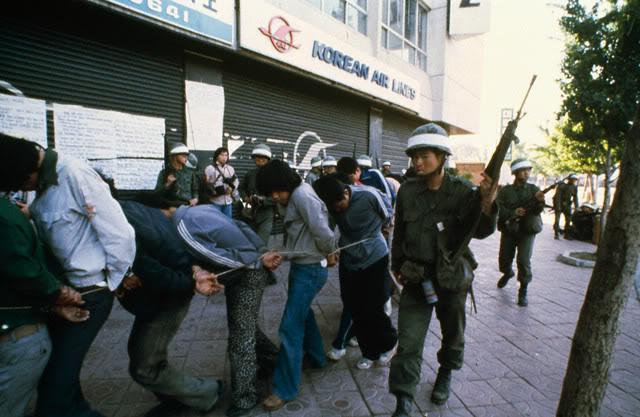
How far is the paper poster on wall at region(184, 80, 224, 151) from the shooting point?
7430mm

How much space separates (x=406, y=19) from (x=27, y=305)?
1525 cm

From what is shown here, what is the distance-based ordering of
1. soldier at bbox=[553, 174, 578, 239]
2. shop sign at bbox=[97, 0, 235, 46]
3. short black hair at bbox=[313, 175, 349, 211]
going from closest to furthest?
short black hair at bbox=[313, 175, 349, 211], shop sign at bbox=[97, 0, 235, 46], soldier at bbox=[553, 174, 578, 239]

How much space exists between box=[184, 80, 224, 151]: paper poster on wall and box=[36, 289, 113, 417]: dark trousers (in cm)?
590

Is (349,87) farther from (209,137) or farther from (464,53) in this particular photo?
(464,53)

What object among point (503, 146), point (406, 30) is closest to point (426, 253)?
point (503, 146)

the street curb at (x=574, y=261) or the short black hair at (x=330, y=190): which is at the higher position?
the short black hair at (x=330, y=190)

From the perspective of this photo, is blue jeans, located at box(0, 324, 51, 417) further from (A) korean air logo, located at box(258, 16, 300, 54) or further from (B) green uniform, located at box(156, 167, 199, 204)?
(A) korean air logo, located at box(258, 16, 300, 54)

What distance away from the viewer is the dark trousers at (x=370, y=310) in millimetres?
3242

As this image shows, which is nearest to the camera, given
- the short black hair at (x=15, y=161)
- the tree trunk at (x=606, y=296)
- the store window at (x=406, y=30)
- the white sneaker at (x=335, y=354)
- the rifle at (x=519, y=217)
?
the tree trunk at (x=606, y=296)

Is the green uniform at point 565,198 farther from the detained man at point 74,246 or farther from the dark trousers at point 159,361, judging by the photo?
the detained man at point 74,246

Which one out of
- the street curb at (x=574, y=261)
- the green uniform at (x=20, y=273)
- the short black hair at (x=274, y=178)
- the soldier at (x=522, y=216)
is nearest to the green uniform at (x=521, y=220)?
the soldier at (x=522, y=216)

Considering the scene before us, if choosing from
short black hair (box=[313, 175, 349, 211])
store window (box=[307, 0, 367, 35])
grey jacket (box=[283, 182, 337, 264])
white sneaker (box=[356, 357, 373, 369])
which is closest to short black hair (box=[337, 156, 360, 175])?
short black hair (box=[313, 175, 349, 211])

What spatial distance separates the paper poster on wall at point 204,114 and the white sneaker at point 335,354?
5408 millimetres

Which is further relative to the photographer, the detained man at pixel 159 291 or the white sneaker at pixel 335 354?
the white sneaker at pixel 335 354
